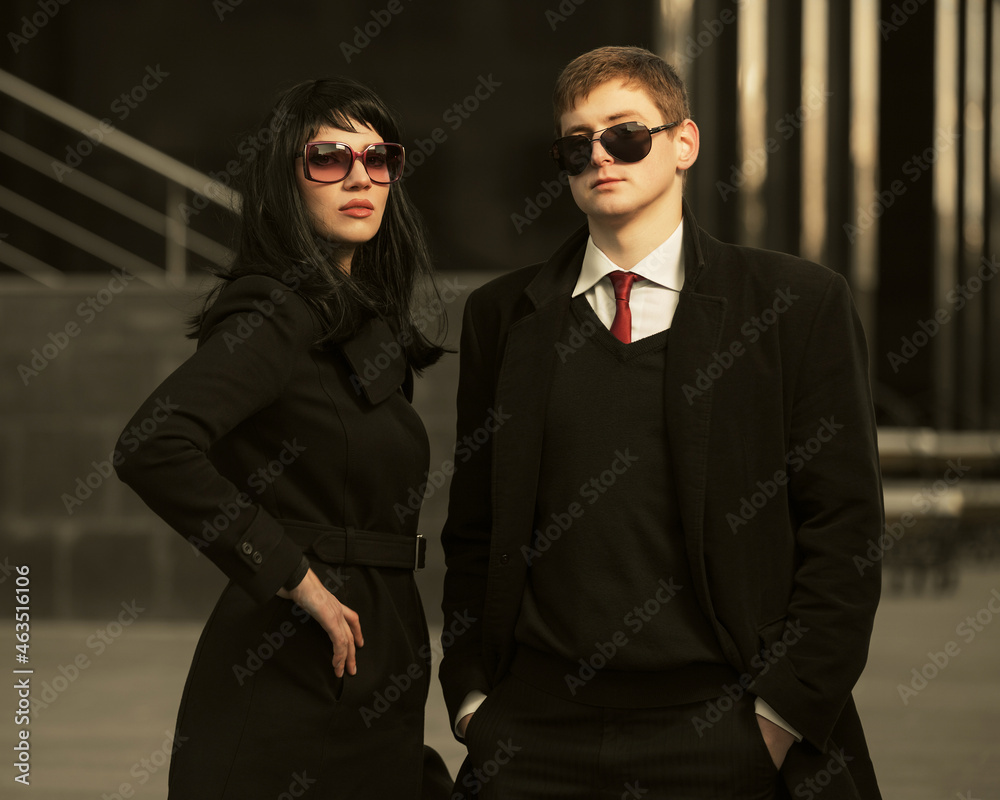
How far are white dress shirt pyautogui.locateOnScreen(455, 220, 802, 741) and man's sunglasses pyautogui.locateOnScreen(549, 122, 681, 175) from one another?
194 mm

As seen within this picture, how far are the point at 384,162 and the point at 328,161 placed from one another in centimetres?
13

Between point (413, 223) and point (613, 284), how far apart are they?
1.97ft

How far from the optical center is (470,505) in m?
2.67

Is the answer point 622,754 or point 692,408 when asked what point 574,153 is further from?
point 622,754

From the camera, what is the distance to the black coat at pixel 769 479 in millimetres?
2232

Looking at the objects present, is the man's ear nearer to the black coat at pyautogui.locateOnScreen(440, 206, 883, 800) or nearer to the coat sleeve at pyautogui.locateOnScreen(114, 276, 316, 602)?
the black coat at pyautogui.locateOnScreen(440, 206, 883, 800)

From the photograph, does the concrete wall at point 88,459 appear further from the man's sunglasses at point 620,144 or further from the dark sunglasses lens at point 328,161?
the man's sunglasses at point 620,144

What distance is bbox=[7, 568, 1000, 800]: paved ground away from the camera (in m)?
4.74

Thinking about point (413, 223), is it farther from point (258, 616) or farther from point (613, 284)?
point (258, 616)

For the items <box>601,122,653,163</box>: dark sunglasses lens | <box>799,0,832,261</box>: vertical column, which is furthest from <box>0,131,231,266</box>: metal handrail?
<box>601,122,653,163</box>: dark sunglasses lens

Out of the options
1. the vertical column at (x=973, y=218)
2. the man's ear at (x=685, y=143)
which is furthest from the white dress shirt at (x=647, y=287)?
the vertical column at (x=973, y=218)

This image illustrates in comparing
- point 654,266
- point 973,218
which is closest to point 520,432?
point 654,266

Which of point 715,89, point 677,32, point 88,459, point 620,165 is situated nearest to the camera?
point 620,165

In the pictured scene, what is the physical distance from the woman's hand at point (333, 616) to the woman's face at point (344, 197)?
741 mm
